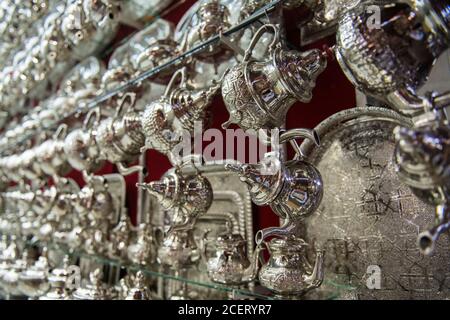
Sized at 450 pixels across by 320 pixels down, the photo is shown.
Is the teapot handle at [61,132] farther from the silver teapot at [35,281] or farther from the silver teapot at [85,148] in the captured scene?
the silver teapot at [35,281]

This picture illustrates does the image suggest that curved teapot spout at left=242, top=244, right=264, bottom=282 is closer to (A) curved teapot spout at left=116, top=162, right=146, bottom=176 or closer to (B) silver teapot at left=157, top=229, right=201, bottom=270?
(B) silver teapot at left=157, top=229, right=201, bottom=270

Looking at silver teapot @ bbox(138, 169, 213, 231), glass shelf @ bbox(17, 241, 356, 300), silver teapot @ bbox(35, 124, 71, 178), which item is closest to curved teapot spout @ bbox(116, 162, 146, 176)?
silver teapot @ bbox(138, 169, 213, 231)

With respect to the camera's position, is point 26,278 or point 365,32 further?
point 26,278

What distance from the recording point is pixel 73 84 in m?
1.28

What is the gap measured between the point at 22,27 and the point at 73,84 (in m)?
0.46

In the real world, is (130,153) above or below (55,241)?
above

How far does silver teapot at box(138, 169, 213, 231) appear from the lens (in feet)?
2.17

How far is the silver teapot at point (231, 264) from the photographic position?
0.61m

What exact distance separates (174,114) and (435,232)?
18.6 inches

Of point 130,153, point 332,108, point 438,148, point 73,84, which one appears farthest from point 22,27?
point 438,148

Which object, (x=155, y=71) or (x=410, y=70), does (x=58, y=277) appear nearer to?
(x=155, y=71)

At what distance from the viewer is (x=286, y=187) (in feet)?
1.67
